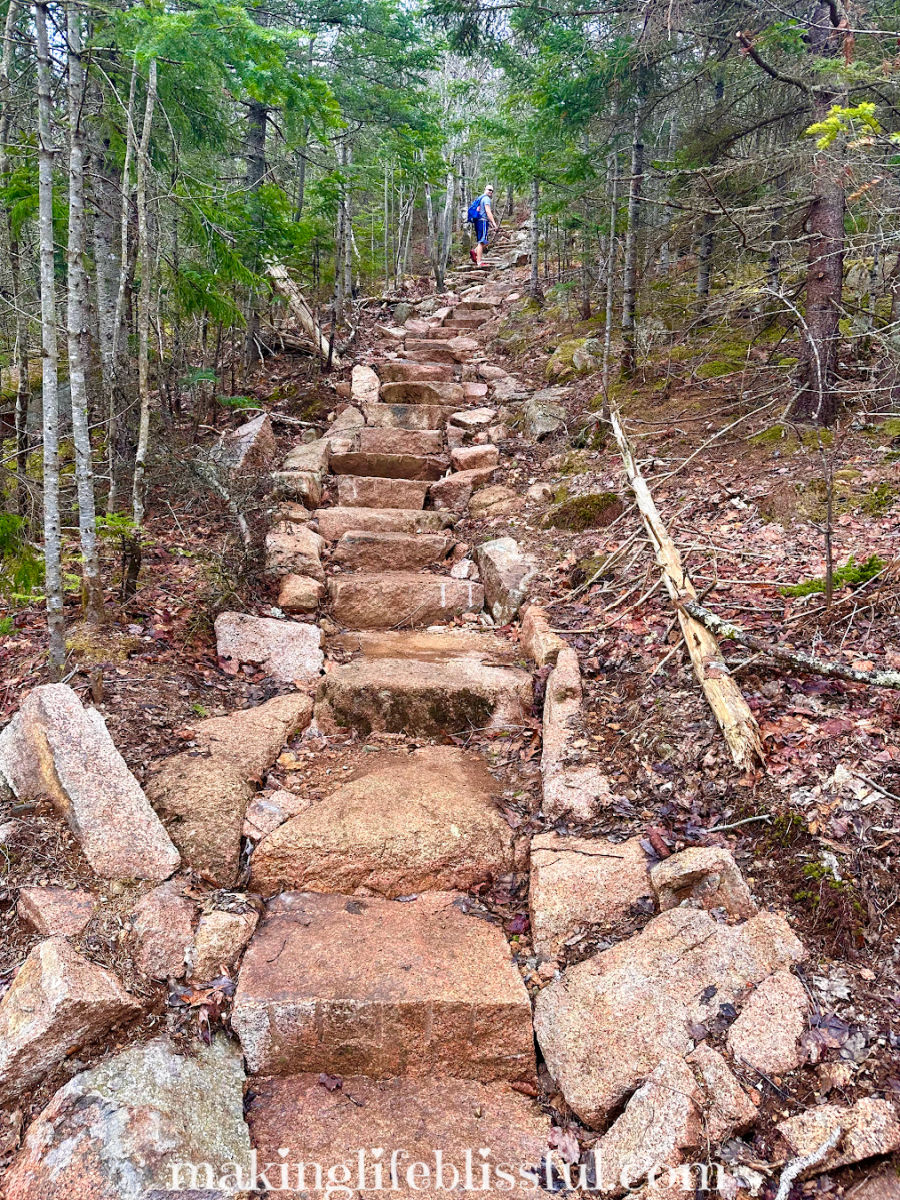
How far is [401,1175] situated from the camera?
252 centimetres

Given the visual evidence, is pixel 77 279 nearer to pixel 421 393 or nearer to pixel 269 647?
pixel 269 647

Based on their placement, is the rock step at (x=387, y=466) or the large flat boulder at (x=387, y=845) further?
the rock step at (x=387, y=466)

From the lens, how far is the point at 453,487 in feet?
29.5

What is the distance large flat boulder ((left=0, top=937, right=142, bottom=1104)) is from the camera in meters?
2.52

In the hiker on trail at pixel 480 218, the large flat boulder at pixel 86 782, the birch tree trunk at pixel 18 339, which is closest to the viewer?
the large flat boulder at pixel 86 782

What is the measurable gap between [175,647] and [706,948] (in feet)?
13.3

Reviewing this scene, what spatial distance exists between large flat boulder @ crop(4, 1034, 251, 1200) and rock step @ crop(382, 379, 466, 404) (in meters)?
10.2

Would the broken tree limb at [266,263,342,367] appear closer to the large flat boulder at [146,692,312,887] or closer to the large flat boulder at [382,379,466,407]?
the large flat boulder at [382,379,466,407]

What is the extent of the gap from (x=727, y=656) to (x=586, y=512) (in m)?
3.31

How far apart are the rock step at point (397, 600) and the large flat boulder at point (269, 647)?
0.85m

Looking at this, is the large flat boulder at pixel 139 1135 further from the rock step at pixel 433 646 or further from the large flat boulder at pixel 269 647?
the rock step at pixel 433 646

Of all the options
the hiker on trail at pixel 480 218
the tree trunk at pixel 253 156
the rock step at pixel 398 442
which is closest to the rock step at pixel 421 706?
the rock step at pixel 398 442

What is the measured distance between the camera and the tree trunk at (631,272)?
8.96 meters

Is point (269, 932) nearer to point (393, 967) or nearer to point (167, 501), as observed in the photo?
point (393, 967)
